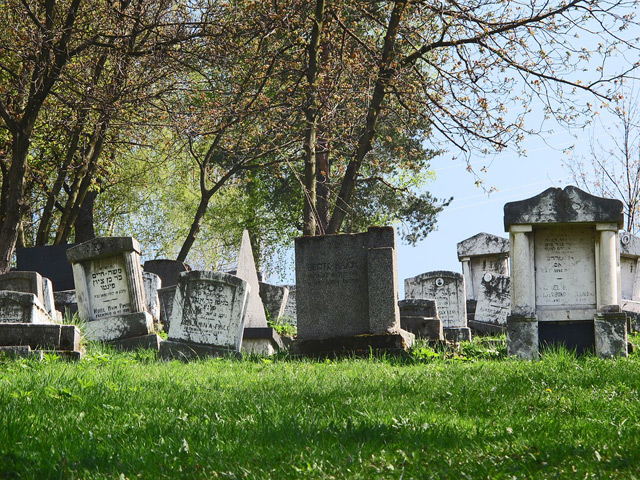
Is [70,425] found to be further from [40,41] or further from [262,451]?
[40,41]

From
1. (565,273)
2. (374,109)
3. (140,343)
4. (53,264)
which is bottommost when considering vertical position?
(140,343)

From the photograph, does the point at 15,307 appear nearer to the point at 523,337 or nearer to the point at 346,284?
the point at 346,284

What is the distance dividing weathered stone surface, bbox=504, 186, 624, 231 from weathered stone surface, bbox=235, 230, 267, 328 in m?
5.64

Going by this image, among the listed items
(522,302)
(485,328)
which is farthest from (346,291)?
(485,328)

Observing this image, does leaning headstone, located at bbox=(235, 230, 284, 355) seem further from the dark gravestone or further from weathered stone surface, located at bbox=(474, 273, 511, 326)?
the dark gravestone

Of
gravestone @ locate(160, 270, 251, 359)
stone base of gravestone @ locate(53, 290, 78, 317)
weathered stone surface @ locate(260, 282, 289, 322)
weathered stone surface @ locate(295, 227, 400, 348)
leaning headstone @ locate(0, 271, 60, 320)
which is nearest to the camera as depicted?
gravestone @ locate(160, 270, 251, 359)

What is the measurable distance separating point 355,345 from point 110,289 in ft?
16.9

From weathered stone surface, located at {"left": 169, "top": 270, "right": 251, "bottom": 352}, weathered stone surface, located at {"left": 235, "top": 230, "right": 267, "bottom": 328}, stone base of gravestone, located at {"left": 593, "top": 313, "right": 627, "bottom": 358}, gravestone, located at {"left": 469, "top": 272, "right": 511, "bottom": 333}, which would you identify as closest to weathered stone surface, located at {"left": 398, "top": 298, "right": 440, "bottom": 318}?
gravestone, located at {"left": 469, "top": 272, "right": 511, "bottom": 333}

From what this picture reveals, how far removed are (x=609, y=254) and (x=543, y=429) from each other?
19.1 ft

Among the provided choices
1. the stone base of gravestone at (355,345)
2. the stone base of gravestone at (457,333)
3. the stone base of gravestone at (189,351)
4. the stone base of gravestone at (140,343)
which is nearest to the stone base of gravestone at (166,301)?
the stone base of gravestone at (140,343)

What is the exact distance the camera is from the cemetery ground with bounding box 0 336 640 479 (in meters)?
4.35

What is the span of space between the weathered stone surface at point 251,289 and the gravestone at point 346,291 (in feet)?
6.46

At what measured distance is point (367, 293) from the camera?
12.2 m

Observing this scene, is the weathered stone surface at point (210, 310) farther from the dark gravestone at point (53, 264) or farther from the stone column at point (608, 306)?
the dark gravestone at point (53, 264)
